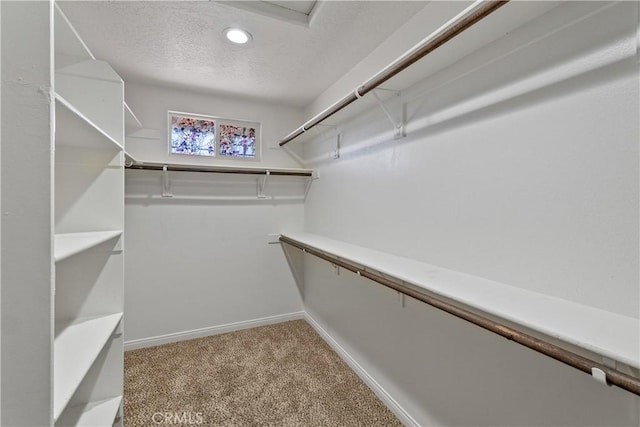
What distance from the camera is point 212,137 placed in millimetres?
2701

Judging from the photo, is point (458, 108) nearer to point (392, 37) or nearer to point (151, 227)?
point (392, 37)

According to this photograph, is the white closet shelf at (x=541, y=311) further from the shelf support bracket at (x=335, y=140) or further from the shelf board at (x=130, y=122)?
the shelf board at (x=130, y=122)

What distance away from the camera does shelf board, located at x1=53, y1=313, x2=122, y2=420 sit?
0.84 m

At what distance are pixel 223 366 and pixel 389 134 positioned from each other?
2.16m

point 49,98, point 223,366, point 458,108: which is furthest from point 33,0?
point 223,366

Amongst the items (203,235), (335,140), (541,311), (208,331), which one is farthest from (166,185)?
(541,311)

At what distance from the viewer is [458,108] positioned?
4.12ft

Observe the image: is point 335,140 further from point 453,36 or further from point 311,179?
A: point 453,36

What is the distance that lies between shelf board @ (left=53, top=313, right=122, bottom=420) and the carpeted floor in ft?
2.54

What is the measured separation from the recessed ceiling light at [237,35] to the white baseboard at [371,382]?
93.8 inches

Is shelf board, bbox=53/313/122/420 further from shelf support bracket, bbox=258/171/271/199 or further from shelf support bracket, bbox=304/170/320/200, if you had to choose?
shelf support bracket, bbox=304/170/320/200

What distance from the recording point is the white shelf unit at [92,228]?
125 centimetres

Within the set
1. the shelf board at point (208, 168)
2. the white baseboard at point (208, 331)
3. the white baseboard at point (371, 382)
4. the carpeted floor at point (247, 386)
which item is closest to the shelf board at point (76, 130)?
the shelf board at point (208, 168)

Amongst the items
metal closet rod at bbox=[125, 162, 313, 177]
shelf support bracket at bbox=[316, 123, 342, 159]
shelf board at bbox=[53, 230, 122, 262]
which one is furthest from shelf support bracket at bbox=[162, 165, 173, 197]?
shelf support bracket at bbox=[316, 123, 342, 159]
